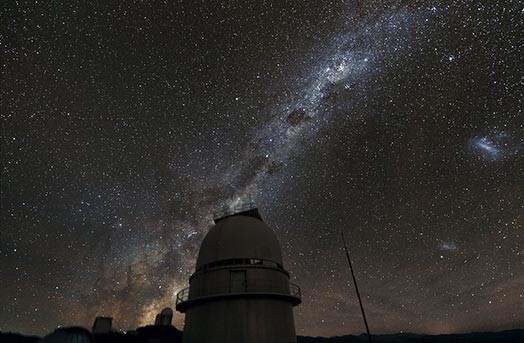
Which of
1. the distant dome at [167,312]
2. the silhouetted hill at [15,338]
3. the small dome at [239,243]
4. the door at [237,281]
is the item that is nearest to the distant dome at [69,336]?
the small dome at [239,243]

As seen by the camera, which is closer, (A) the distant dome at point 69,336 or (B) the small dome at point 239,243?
(A) the distant dome at point 69,336

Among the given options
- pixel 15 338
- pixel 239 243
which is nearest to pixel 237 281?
pixel 239 243

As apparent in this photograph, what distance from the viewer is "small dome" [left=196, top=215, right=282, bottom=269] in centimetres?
1716

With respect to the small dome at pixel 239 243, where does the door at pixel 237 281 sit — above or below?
below

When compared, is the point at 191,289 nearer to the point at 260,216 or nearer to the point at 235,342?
the point at 235,342

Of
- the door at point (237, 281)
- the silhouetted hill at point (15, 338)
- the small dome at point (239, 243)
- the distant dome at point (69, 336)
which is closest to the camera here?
the distant dome at point (69, 336)


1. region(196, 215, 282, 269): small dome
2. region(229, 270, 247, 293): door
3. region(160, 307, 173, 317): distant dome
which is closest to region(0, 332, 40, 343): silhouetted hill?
region(160, 307, 173, 317): distant dome

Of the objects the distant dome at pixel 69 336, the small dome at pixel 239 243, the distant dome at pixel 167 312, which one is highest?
the small dome at pixel 239 243

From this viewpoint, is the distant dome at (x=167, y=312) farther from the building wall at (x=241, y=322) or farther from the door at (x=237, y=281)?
the door at (x=237, y=281)

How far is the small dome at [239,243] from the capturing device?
17.2m

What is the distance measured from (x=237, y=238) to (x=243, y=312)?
4.34 metres

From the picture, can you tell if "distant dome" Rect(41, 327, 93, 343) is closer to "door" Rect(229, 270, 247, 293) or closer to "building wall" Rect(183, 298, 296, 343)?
"building wall" Rect(183, 298, 296, 343)

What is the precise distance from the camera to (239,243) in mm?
17391

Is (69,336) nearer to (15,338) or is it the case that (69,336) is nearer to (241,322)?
(241,322)
